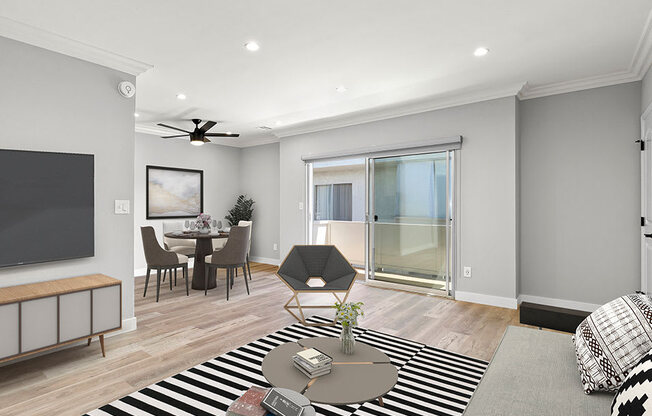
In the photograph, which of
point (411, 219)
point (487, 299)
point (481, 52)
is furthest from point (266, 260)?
point (481, 52)

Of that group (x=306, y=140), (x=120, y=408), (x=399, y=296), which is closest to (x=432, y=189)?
(x=399, y=296)

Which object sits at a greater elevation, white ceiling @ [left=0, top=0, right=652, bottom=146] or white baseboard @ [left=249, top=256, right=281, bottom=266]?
white ceiling @ [left=0, top=0, right=652, bottom=146]

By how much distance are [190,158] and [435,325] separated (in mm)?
5489

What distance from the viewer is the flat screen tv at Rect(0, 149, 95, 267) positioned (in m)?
2.63

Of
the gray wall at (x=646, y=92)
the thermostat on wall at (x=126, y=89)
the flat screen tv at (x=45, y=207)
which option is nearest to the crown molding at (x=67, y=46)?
the thermostat on wall at (x=126, y=89)

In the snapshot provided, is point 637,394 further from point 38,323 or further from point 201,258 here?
point 201,258

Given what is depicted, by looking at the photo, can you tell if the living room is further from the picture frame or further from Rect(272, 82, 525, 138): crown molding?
the picture frame

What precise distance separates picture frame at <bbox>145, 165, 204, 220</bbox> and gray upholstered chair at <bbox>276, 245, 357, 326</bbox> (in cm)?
345

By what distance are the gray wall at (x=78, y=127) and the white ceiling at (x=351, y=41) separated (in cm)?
31

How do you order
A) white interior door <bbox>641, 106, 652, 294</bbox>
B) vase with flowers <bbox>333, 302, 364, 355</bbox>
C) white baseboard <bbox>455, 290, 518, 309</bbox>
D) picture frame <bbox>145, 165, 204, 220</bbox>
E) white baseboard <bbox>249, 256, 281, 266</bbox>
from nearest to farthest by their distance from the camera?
vase with flowers <bbox>333, 302, 364, 355</bbox> < white interior door <bbox>641, 106, 652, 294</bbox> < white baseboard <bbox>455, 290, 518, 309</bbox> < picture frame <bbox>145, 165, 204, 220</bbox> < white baseboard <bbox>249, 256, 281, 266</bbox>

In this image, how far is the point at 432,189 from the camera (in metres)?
4.74

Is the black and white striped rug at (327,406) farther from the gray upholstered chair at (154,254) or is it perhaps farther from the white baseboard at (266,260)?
the white baseboard at (266,260)

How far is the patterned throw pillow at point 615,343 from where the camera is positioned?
55.0 inches

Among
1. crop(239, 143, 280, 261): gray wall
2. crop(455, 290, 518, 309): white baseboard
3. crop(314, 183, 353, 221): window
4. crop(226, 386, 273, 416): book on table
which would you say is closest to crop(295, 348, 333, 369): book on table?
crop(226, 386, 273, 416): book on table
